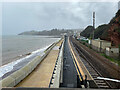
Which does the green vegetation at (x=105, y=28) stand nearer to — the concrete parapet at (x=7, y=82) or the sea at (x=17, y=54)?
the sea at (x=17, y=54)

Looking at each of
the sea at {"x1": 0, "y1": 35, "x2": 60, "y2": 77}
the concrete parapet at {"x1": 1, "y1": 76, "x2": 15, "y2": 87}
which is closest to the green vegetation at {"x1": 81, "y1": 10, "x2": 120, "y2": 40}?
the sea at {"x1": 0, "y1": 35, "x2": 60, "y2": 77}

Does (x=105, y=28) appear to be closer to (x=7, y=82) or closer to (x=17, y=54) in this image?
(x=17, y=54)

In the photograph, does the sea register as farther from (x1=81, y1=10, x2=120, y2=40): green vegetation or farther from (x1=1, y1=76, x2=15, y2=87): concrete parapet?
(x1=81, y1=10, x2=120, y2=40): green vegetation

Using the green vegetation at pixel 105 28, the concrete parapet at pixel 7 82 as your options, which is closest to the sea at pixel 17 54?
the concrete parapet at pixel 7 82

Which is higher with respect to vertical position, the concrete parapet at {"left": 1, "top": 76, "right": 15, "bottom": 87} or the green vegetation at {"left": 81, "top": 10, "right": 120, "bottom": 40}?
the green vegetation at {"left": 81, "top": 10, "right": 120, "bottom": 40}

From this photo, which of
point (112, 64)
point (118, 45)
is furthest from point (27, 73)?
point (118, 45)

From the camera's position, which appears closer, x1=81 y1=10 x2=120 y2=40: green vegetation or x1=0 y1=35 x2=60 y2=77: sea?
x1=0 y1=35 x2=60 y2=77: sea

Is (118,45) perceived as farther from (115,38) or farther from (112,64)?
(112,64)

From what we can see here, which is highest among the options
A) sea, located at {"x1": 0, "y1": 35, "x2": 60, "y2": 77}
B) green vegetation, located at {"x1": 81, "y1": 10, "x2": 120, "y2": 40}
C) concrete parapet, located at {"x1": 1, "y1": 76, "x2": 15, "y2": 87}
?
green vegetation, located at {"x1": 81, "y1": 10, "x2": 120, "y2": 40}

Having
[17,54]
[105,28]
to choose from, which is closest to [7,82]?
[17,54]

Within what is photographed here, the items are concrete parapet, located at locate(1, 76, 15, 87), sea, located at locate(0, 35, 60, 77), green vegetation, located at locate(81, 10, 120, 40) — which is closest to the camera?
concrete parapet, located at locate(1, 76, 15, 87)

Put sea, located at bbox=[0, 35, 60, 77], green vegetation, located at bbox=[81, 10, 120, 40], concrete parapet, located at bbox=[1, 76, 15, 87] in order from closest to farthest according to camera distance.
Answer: concrete parapet, located at bbox=[1, 76, 15, 87] → sea, located at bbox=[0, 35, 60, 77] → green vegetation, located at bbox=[81, 10, 120, 40]

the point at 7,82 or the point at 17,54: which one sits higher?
the point at 7,82

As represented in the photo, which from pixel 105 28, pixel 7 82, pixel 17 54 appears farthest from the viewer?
pixel 105 28
